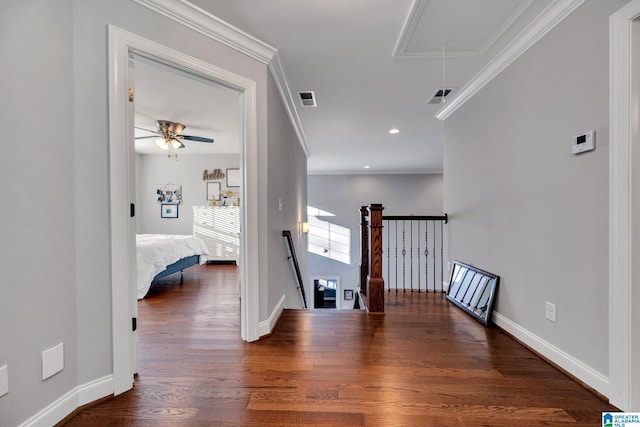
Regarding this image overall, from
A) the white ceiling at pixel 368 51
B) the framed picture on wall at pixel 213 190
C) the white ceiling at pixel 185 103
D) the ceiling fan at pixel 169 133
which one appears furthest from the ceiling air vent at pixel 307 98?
the framed picture on wall at pixel 213 190

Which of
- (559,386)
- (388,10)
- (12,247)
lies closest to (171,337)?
(12,247)

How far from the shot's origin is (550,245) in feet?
6.38

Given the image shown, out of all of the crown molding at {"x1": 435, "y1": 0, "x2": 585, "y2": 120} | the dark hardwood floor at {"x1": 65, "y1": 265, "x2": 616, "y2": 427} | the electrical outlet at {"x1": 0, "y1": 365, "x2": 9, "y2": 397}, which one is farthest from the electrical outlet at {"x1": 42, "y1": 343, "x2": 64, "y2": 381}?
the crown molding at {"x1": 435, "y1": 0, "x2": 585, "y2": 120}

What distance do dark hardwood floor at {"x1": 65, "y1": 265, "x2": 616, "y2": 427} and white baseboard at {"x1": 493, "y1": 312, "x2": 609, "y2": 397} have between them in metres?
0.06

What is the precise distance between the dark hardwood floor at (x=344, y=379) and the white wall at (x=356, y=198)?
19.9ft

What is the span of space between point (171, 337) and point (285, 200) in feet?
6.01

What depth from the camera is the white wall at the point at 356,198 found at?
27.9 ft

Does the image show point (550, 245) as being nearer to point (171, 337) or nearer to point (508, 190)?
point (508, 190)

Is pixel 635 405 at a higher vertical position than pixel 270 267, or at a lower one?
lower

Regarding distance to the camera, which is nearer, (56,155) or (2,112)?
(2,112)

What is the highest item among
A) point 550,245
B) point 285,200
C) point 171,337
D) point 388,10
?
point 388,10

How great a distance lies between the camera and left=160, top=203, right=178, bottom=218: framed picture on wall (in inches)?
252

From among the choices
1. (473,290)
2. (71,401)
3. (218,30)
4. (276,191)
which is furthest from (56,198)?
(473,290)

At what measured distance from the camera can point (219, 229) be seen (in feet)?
20.6
